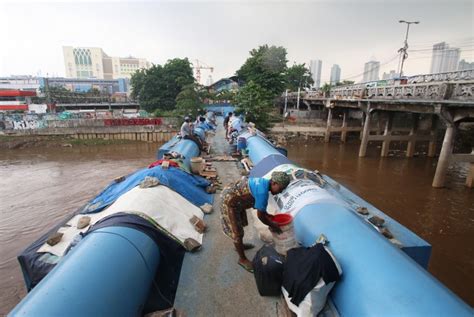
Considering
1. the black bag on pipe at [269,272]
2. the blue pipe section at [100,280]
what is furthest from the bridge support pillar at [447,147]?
the blue pipe section at [100,280]

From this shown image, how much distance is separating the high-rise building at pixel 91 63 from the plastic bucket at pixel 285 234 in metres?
143

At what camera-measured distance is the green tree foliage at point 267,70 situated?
118 feet

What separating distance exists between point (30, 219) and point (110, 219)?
33.6 feet

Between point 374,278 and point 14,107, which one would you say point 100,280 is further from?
point 14,107

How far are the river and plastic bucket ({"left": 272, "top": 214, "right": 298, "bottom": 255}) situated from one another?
6001 mm

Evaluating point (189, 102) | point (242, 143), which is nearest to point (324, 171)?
point (242, 143)

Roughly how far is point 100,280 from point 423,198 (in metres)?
14.8

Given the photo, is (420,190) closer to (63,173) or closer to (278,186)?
(278,186)

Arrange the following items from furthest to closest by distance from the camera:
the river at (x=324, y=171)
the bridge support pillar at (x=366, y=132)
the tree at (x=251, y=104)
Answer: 1. the tree at (x=251, y=104)
2. the bridge support pillar at (x=366, y=132)
3. the river at (x=324, y=171)

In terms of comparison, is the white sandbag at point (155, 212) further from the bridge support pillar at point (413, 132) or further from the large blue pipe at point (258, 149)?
the bridge support pillar at point (413, 132)

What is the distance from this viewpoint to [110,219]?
3850 millimetres

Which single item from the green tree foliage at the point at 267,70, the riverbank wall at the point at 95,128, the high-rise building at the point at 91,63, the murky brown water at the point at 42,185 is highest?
the high-rise building at the point at 91,63

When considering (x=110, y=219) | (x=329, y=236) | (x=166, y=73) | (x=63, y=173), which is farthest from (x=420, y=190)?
(x=166, y=73)

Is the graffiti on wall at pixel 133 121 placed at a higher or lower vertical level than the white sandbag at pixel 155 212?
lower
